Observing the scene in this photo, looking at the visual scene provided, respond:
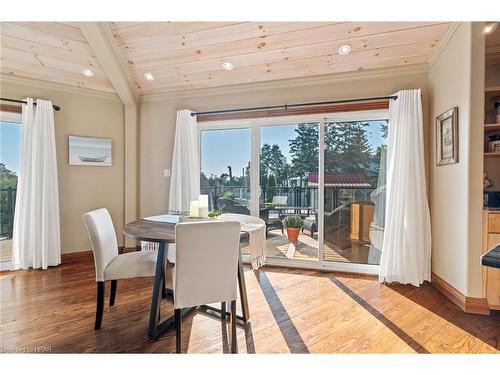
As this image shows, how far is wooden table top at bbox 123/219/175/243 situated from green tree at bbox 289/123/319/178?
185 centimetres

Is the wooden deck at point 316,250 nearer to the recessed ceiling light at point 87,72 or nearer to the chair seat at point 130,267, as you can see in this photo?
the chair seat at point 130,267

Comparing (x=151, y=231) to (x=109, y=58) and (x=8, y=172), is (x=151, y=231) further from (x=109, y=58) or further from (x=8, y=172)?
(x=8, y=172)

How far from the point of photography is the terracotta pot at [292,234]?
3617 mm

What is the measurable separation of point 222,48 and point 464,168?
264cm

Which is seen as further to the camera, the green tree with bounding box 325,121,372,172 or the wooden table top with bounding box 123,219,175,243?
the green tree with bounding box 325,121,372,172

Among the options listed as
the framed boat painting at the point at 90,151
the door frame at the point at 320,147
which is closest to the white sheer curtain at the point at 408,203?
the door frame at the point at 320,147

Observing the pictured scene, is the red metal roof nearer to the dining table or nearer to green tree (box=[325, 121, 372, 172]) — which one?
green tree (box=[325, 121, 372, 172])

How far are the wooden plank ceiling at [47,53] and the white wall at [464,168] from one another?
376cm

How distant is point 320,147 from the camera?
3.43 m

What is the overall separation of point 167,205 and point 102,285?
200 cm

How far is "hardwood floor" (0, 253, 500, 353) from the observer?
188cm

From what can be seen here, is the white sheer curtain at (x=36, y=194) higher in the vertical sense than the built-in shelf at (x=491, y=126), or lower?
lower

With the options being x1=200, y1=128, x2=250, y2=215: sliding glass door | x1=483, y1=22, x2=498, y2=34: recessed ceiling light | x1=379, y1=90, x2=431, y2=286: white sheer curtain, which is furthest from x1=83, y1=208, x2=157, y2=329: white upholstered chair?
x1=483, y1=22, x2=498, y2=34: recessed ceiling light

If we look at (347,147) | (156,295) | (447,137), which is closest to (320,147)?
(347,147)
